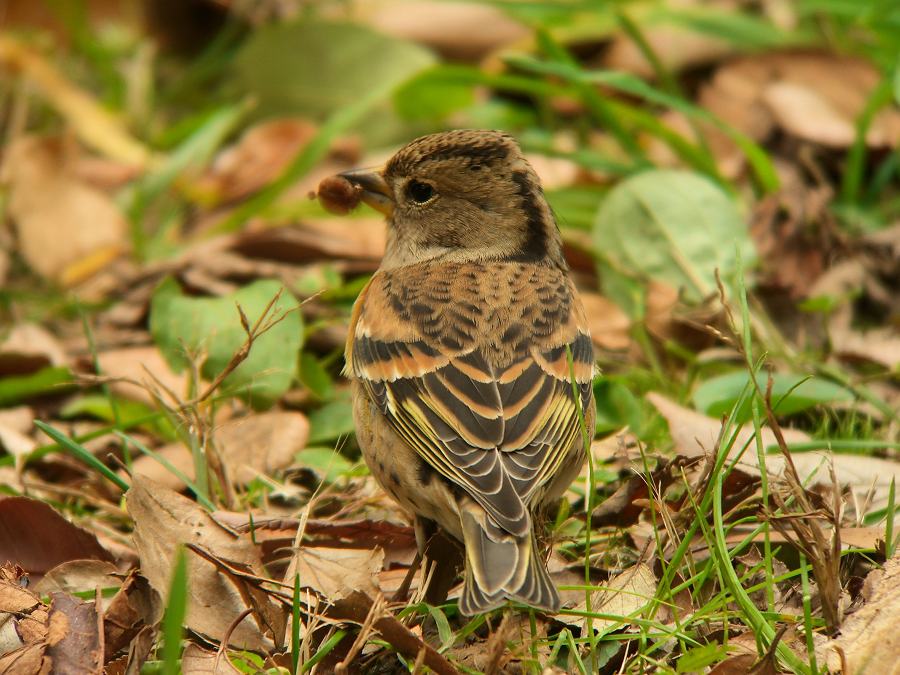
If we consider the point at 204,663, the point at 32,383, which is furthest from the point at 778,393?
the point at 32,383

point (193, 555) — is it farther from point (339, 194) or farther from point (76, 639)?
point (339, 194)

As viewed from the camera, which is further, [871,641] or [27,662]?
[27,662]

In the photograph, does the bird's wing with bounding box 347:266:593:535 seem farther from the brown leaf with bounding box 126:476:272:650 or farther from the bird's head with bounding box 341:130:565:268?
the brown leaf with bounding box 126:476:272:650

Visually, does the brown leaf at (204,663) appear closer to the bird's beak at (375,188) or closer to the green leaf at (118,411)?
the green leaf at (118,411)

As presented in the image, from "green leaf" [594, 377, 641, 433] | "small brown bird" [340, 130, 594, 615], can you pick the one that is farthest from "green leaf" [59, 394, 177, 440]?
"green leaf" [594, 377, 641, 433]

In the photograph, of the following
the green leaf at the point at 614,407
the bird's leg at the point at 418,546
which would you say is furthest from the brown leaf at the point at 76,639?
the green leaf at the point at 614,407

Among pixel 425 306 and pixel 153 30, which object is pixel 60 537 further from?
pixel 153 30
